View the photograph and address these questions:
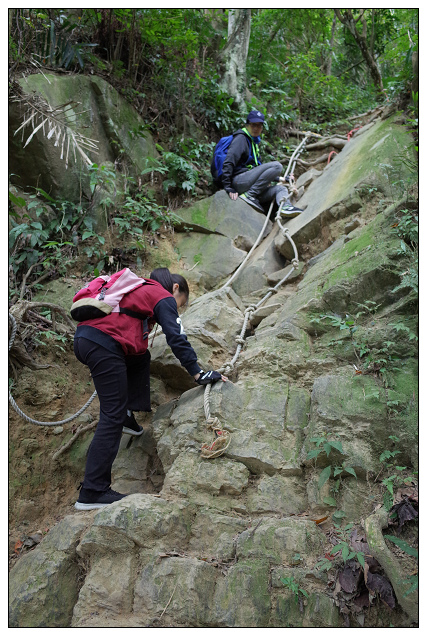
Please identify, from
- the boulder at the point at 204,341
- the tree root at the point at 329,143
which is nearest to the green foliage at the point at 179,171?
the boulder at the point at 204,341

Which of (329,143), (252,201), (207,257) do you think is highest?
(329,143)

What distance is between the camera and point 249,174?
6531mm

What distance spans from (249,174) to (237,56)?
3.25 m

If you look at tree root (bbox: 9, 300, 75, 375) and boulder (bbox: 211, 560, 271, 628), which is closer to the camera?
boulder (bbox: 211, 560, 271, 628)

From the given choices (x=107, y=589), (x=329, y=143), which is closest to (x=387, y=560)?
(x=107, y=589)

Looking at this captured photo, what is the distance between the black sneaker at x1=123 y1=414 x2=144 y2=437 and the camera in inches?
146

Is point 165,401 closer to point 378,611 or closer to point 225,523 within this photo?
point 225,523

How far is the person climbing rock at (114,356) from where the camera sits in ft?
10.1

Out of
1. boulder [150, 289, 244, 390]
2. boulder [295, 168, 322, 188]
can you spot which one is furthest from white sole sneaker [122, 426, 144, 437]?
boulder [295, 168, 322, 188]

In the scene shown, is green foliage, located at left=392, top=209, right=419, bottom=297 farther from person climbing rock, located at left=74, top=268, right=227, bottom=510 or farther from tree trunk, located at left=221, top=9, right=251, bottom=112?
tree trunk, located at left=221, top=9, right=251, bottom=112

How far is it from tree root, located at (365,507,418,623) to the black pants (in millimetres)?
1677

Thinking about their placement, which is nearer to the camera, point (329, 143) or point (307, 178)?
point (307, 178)

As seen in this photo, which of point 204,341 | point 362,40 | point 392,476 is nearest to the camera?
point 392,476

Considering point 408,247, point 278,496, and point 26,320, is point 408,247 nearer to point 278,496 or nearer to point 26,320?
point 278,496
